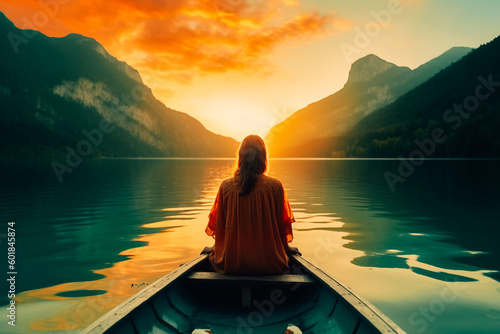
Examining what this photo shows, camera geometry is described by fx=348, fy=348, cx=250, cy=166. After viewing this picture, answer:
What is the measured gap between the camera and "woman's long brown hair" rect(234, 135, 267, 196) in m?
4.85

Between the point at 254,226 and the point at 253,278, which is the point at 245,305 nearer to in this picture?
the point at 253,278

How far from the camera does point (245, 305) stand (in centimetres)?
522

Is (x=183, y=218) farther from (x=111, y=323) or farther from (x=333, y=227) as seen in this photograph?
(x=111, y=323)

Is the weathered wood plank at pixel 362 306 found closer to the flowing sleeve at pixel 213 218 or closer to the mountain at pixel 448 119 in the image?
the flowing sleeve at pixel 213 218

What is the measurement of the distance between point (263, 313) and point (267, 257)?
0.82 meters

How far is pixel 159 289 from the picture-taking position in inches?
179

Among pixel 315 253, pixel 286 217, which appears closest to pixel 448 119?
pixel 315 253

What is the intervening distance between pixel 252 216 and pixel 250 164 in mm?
756

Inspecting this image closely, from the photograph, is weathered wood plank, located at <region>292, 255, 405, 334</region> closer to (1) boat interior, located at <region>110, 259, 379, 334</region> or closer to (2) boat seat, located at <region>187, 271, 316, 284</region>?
(1) boat interior, located at <region>110, 259, 379, 334</region>

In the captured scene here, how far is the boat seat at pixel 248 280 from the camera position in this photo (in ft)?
16.5

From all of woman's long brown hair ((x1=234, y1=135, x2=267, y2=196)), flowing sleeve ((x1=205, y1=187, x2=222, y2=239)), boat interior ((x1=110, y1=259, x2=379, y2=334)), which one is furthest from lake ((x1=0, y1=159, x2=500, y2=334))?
woman's long brown hair ((x1=234, y1=135, x2=267, y2=196))

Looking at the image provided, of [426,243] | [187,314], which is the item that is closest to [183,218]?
[426,243]

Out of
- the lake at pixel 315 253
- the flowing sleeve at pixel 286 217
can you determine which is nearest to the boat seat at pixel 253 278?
the flowing sleeve at pixel 286 217

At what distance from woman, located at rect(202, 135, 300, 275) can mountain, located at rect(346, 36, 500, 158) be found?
391 feet
